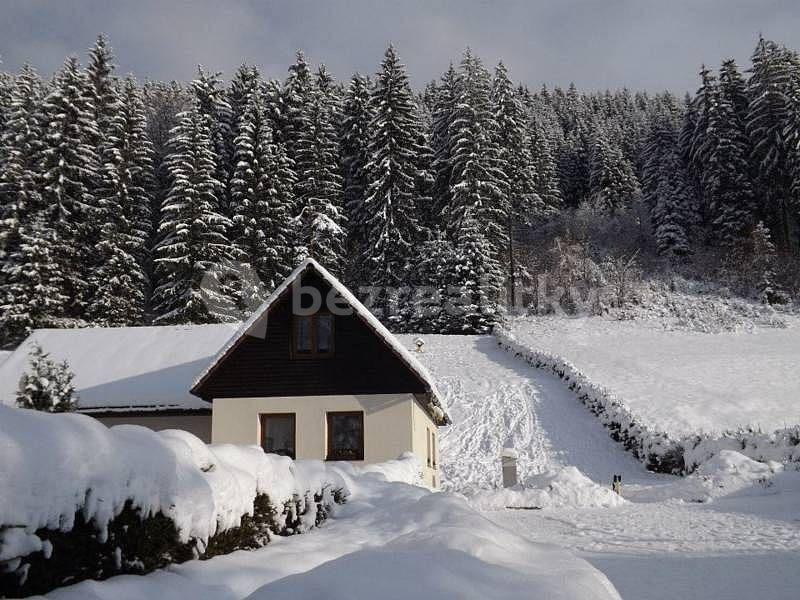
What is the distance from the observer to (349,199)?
56.1 m

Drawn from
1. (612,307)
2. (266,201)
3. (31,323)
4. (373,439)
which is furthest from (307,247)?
(373,439)

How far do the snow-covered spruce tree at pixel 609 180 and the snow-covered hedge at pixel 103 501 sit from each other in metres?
67.2

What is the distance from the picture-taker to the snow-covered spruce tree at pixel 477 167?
5197cm

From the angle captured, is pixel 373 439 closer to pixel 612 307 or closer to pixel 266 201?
pixel 266 201

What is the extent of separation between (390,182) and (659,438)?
3235 cm

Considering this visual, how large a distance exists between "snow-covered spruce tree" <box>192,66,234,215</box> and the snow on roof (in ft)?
83.9

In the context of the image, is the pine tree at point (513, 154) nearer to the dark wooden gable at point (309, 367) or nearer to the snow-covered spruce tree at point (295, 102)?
the snow-covered spruce tree at point (295, 102)

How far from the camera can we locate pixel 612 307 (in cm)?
4831

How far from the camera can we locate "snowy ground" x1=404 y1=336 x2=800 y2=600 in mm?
7301

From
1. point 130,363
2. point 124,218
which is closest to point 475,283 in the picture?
point 124,218

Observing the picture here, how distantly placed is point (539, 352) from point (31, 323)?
2962 cm

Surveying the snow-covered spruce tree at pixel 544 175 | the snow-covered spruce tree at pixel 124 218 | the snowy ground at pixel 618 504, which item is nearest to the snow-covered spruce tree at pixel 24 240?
the snow-covered spruce tree at pixel 124 218

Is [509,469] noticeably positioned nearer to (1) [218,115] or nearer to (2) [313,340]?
(2) [313,340]

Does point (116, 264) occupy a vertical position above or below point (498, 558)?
above
